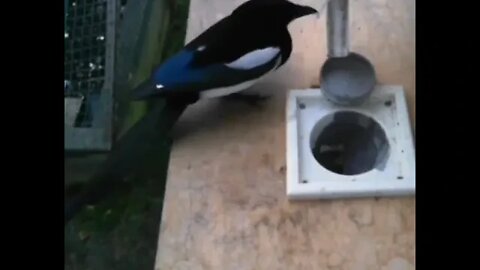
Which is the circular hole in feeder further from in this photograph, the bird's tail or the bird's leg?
the bird's tail

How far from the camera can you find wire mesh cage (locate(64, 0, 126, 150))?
1388mm

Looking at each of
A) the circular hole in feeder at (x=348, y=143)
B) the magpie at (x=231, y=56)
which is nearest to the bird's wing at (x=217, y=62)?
the magpie at (x=231, y=56)

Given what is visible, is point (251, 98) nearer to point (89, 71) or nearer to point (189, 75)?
point (189, 75)

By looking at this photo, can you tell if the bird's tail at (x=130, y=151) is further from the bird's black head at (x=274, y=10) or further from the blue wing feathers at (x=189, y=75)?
the bird's black head at (x=274, y=10)

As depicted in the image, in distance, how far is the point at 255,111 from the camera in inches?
56.2

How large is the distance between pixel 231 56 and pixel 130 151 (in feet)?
0.64

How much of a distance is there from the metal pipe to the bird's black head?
60 millimetres

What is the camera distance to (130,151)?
4.54ft

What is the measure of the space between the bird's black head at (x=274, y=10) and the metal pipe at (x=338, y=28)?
2.4 inches

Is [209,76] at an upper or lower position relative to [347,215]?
upper
